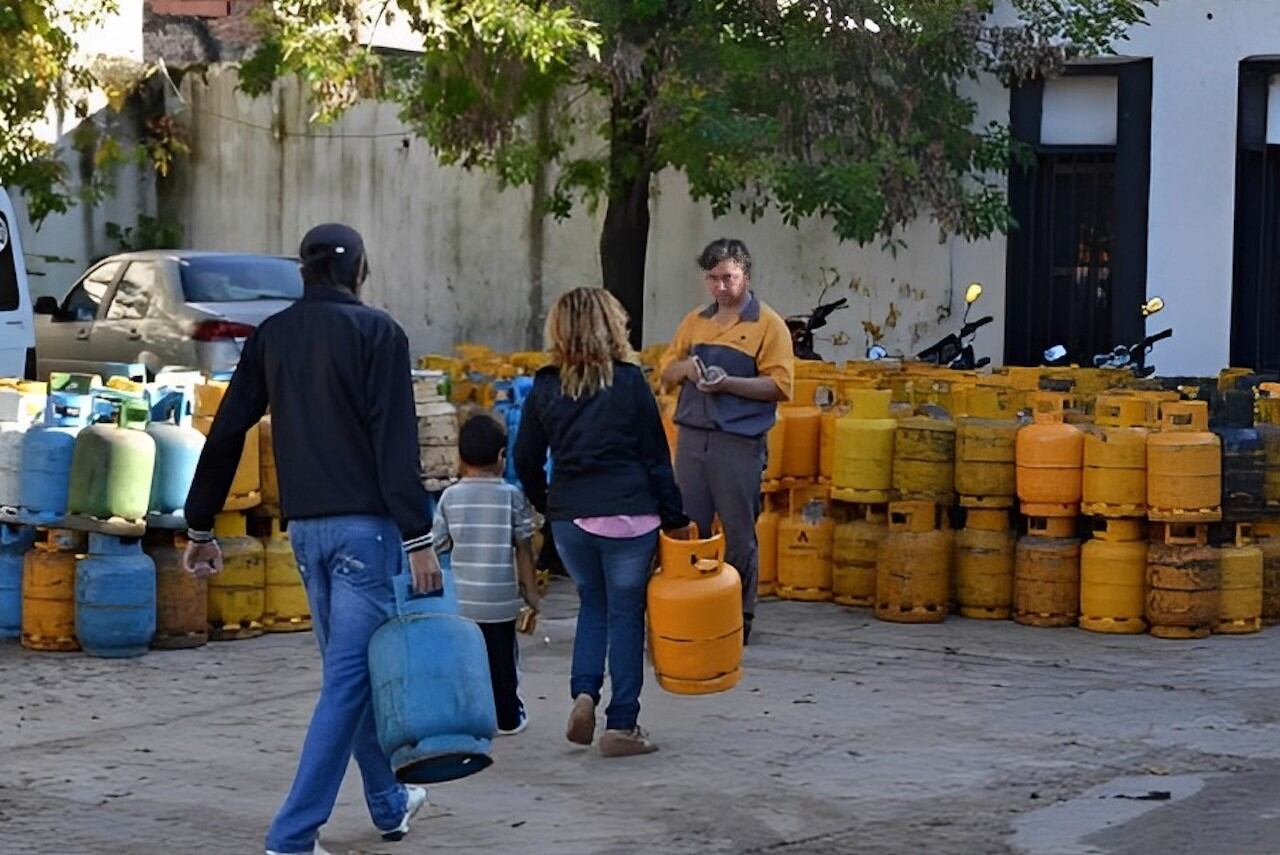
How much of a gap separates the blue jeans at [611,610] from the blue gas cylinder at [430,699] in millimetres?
1645

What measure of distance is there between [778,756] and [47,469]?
3.80m

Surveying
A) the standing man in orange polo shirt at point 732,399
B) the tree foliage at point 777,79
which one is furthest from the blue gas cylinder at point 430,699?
the tree foliage at point 777,79

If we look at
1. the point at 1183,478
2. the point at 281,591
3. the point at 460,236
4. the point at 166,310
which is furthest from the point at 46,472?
the point at 460,236

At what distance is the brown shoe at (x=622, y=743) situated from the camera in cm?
825

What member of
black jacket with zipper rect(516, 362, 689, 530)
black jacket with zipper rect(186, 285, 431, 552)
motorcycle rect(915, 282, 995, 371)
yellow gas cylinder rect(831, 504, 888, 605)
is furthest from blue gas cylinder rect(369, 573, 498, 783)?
motorcycle rect(915, 282, 995, 371)

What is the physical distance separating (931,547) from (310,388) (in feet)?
17.2

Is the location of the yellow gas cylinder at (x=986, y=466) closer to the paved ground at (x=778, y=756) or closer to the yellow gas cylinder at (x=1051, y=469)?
the yellow gas cylinder at (x=1051, y=469)

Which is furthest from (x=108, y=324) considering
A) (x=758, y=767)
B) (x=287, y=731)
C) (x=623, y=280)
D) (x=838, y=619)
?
(x=758, y=767)

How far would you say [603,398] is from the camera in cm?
815

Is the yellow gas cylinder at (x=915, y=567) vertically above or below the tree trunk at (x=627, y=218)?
below

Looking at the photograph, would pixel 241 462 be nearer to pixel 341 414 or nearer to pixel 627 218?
pixel 341 414

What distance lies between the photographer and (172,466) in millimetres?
10195

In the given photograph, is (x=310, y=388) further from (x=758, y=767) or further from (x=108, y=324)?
(x=108, y=324)

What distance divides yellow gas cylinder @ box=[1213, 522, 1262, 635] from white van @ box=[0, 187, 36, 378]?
358 inches
